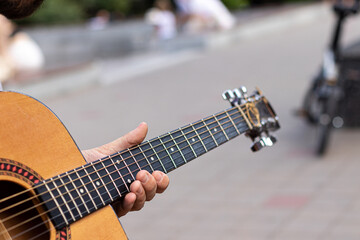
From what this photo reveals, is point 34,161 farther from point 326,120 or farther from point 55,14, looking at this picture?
point 55,14

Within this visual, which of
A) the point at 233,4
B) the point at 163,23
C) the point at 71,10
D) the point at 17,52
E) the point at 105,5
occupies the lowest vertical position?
the point at 233,4

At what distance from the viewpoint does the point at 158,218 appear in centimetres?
477

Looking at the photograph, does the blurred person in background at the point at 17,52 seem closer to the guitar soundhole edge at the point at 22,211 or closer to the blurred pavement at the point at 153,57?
the blurred pavement at the point at 153,57

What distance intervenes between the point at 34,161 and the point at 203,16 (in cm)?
1425

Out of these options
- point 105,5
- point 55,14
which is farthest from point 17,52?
point 105,5

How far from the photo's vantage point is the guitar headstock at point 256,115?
2.29 metres

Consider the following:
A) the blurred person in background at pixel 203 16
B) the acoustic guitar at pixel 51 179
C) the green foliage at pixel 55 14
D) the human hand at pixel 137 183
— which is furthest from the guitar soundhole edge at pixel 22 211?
the green foliage at pixel 55 14

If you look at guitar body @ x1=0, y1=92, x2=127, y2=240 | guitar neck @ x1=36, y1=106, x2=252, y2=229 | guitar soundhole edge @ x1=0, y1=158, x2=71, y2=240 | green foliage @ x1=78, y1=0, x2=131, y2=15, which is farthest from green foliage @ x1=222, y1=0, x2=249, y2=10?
guitar soundhole edge @ x1=0, y1=158, x2=71, y2=240

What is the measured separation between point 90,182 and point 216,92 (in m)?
7.44

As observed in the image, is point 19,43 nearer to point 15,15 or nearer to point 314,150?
point 314,150

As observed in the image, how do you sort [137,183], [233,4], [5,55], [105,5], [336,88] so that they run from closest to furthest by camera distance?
[137,183] → [336,88] → [5,55] → [105,5] → [233,4]

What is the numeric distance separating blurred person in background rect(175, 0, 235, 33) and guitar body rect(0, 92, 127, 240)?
13223mm

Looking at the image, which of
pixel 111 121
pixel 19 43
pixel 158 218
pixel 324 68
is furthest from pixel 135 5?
pixel 158 218

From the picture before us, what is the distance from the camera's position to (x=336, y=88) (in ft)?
20.5
